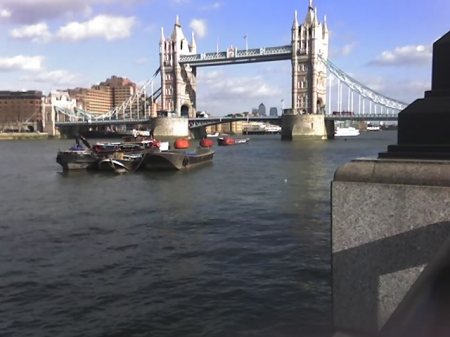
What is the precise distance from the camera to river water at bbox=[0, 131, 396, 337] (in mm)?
7723

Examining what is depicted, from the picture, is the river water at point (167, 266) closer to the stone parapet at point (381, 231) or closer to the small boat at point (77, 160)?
the stone parapet at point (381, 231)

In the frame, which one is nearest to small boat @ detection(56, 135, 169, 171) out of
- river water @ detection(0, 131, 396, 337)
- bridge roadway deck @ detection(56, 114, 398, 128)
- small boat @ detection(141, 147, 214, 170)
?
small boat @ detection(141, 147, 214, 170)

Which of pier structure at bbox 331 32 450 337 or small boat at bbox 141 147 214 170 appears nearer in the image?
pier structure at bbox 331 32 450 337

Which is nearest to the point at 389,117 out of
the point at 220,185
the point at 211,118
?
the point at 211,118

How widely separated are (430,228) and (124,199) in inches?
815

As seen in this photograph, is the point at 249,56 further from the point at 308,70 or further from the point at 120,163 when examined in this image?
the point at 120,163

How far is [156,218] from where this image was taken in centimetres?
1766

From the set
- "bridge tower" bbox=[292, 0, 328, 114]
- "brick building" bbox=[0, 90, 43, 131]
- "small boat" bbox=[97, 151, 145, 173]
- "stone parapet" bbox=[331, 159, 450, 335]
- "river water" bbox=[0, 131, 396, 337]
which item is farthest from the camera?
"brick building" bbox=[0, 90, 43, 131]

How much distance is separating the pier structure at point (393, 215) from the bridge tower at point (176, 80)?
140 meters

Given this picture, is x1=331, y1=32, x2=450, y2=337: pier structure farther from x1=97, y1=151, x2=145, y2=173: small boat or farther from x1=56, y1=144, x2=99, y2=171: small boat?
x1=56, y1=144, x2=99, y2=171: small boat

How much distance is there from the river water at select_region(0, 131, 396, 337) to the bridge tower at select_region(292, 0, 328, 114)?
108913 millimetres

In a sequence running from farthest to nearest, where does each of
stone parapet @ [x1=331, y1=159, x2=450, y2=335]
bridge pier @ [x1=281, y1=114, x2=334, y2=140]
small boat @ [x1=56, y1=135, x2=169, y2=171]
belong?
bridge pier @ [x1=281, y1=114, x2=334, y2=140] → small boat @ [x1=56, y1=135, x2=169, y2=171] → stone parapet @ [x1=331, y1=159, x2=450, y2=335]

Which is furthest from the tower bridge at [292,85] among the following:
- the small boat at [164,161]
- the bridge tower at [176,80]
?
the small boat at [164,161]

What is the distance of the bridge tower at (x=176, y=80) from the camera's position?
144375 millimetres
